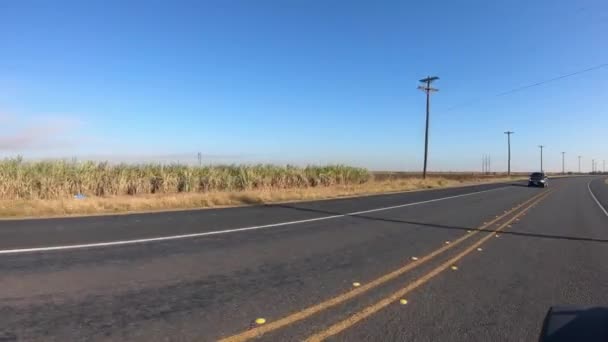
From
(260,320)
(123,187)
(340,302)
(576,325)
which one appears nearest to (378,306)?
(340,302)

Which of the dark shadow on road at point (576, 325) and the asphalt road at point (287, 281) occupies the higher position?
the dark shadow on road at point (576, 325)

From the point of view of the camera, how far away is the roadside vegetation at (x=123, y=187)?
1488 centimetres

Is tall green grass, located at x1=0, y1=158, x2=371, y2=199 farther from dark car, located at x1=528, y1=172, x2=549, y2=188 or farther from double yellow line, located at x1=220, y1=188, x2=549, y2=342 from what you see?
dark car, located at x1=528, y1=172, x2=549, y2=188

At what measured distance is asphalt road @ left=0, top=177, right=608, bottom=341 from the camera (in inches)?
163

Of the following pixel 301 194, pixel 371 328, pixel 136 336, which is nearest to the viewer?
pixel 136 336

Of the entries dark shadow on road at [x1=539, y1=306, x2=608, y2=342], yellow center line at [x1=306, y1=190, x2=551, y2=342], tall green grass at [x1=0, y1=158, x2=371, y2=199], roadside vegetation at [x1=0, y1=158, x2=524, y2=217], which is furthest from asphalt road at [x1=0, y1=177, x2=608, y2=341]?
tall green grass at [x1=0, y1=158, x2=371, y2=199]

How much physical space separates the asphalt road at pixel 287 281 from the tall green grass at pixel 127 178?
29.1 ft

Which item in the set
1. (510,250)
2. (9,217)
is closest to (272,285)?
(510,250)

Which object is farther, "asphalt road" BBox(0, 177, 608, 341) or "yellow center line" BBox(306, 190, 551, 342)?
"asphalt road" BBox(0, 177, 608, 341)

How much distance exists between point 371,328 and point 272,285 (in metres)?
1.81

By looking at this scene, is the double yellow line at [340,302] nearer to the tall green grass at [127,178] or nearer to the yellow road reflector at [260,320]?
the yellow road reflector at [260,320]

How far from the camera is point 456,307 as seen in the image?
4.88 m

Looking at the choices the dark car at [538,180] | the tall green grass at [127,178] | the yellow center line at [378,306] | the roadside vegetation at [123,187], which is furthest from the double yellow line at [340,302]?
the dark car at [538,180]

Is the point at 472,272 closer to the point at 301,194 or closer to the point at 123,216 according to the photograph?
the point at 123,216
